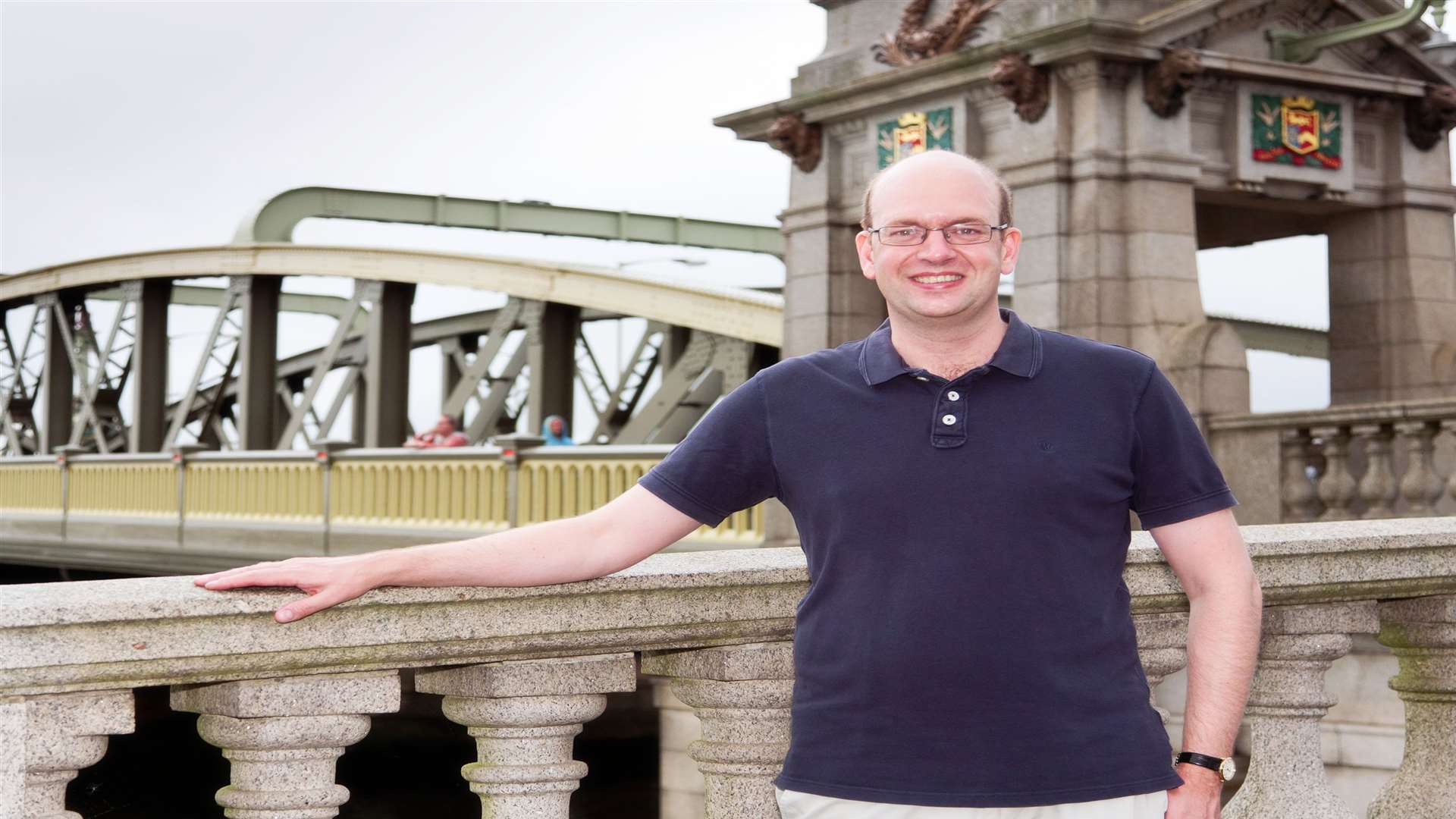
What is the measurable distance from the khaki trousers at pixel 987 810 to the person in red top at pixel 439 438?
16226 millimetres

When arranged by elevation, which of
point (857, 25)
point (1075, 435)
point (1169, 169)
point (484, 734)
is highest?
point (857, 25)

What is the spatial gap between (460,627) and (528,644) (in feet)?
0.45

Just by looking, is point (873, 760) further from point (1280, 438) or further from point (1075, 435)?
point (1280, 438)

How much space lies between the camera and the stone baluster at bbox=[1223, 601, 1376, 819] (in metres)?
3.52

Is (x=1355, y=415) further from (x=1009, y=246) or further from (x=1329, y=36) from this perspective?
(x=1009, y=246)

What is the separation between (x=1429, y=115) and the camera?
13.6 metres

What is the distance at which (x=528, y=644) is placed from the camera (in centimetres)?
279

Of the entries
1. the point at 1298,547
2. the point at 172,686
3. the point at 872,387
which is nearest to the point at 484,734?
the point at 172,686

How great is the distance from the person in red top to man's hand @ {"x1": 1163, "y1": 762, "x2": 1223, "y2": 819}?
53.3ft

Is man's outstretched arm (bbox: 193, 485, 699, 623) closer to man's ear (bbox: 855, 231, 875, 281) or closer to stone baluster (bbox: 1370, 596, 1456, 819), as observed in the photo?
man's ear (bbox: 855, 231, 875, 281)

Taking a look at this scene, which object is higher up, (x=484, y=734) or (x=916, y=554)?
(x=916, y=554)

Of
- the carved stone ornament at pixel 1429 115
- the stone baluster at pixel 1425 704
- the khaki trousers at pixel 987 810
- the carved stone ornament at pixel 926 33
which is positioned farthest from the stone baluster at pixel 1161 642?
the carved stone ornament at pixel 1429 115

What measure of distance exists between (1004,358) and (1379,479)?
7761 millimetres

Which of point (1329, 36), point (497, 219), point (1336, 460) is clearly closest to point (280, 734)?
point (1336, 460)
